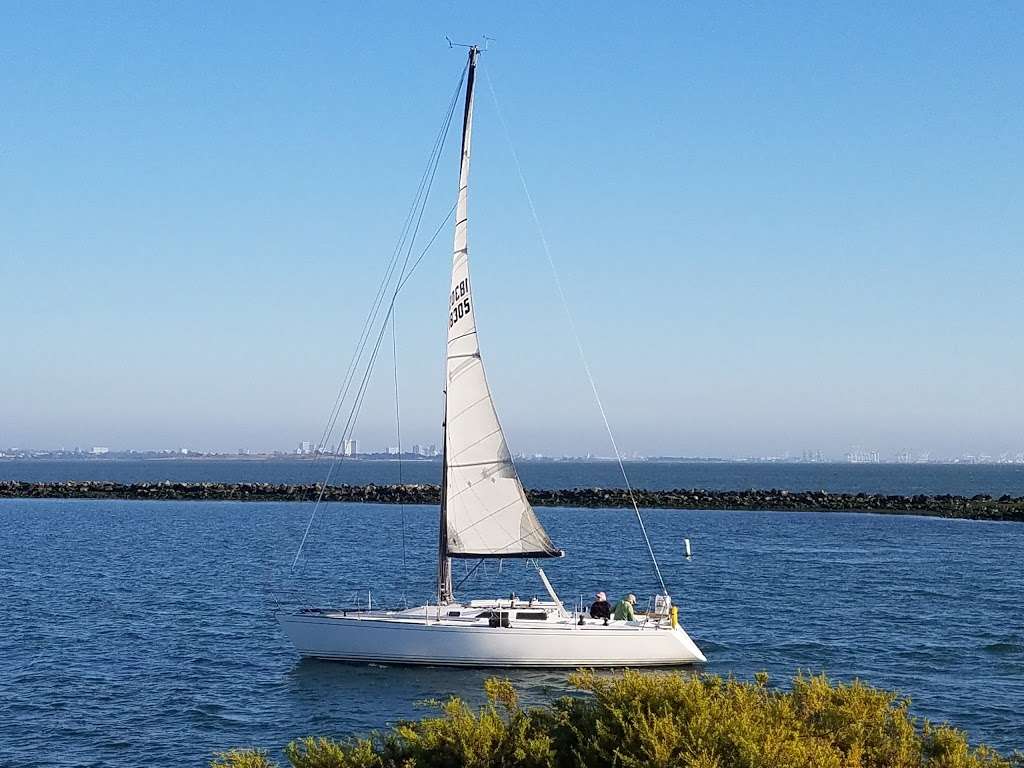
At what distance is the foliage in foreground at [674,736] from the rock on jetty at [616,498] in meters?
73.9

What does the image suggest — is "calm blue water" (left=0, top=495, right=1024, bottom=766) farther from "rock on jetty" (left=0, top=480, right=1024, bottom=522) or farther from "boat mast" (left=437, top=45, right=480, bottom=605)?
"rock on jetty" (left=0, top=480, right=1024, bottom=522)

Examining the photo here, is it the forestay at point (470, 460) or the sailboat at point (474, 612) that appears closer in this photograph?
the sailboat at point (474, 612)

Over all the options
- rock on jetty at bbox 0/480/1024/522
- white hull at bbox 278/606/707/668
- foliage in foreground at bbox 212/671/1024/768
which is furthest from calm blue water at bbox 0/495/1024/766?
rock on jetty at bbox 0/480/1024/522

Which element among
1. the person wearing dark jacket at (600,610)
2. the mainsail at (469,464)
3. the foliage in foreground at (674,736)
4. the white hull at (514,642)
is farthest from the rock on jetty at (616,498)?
the foliage in foreground at (674,736)

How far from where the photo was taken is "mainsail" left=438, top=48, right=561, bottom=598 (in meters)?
27.6

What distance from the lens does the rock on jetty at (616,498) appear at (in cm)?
8956

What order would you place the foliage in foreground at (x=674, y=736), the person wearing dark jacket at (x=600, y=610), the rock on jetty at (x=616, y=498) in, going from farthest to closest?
1. the rock on jetty at (x=616, y=498)
2. the person wearing dark jacket at (x=600, y=610)
3. the foliage in foreground at (x=674, y=736)

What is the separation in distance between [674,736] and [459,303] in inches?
688

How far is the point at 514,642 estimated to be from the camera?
1018 inches

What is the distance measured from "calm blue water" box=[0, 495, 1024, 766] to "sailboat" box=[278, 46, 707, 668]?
71 centimetres

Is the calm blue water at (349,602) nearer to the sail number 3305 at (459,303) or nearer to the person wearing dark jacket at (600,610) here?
the person wearing dark jacket at (600,610)

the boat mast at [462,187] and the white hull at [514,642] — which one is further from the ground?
the boat mast at [462,187]

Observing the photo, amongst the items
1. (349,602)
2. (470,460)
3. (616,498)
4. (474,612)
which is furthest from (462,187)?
(616,498)

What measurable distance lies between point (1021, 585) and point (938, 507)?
48313 millimetres
